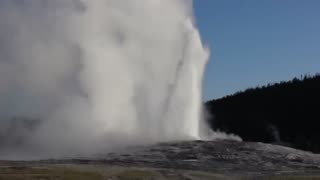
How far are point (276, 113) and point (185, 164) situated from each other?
10090 cm

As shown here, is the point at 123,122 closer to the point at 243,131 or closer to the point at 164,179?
the point at 164,179

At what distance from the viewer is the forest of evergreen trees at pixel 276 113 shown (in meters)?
146

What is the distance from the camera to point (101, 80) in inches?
3971

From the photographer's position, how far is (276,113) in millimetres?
163250

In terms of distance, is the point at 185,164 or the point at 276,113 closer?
the point at 185,164

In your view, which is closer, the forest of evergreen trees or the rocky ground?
the rocky ground

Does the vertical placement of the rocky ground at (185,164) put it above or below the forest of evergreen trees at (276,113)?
below

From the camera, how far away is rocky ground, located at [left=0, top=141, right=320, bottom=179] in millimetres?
56250

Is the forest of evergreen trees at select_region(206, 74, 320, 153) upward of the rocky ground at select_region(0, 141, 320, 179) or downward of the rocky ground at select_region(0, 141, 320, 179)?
upward

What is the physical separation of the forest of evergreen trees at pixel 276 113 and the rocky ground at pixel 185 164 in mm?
52212

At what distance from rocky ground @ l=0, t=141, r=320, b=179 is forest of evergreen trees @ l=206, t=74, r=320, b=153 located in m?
52.2

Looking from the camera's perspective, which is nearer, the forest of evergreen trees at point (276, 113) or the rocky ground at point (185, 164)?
the rocky ground at point (185, 164)

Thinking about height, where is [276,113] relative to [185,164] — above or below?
above

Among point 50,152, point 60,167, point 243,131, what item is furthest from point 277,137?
point 60,167
